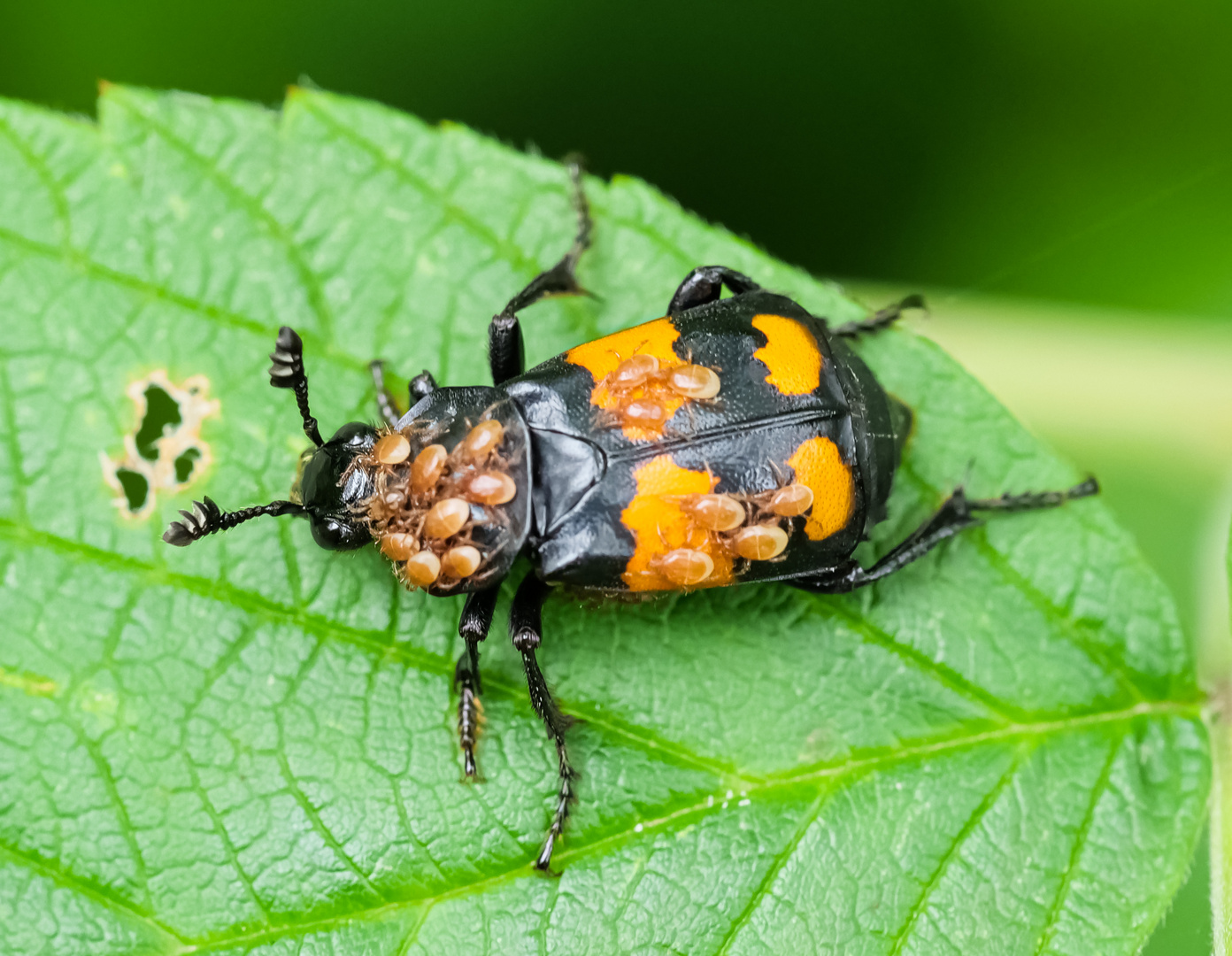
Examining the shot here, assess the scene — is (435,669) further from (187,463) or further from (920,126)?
(920,126)

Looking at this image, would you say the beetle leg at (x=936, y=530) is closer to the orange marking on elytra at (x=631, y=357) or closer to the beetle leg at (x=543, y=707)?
the orange marking on elytra at (x=631, y=357)

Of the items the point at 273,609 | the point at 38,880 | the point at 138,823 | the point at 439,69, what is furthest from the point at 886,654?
the point at 439,69

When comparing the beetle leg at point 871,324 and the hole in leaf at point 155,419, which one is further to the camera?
the beetle leg at point 871,324

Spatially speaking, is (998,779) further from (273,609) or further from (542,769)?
(273,609)

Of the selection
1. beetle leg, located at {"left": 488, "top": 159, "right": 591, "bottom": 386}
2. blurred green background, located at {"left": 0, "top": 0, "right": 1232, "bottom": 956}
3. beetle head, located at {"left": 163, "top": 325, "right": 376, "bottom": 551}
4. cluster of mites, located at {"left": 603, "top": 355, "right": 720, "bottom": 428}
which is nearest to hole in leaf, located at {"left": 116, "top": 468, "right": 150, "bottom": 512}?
beetle head, located at {"left": 163, "top": 325, "right": 376, "bottom": 551}

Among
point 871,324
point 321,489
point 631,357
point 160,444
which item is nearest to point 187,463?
point 160,444

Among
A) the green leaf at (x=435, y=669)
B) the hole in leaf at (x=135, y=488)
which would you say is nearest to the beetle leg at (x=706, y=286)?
the green leaf at (x=435, y=669)
